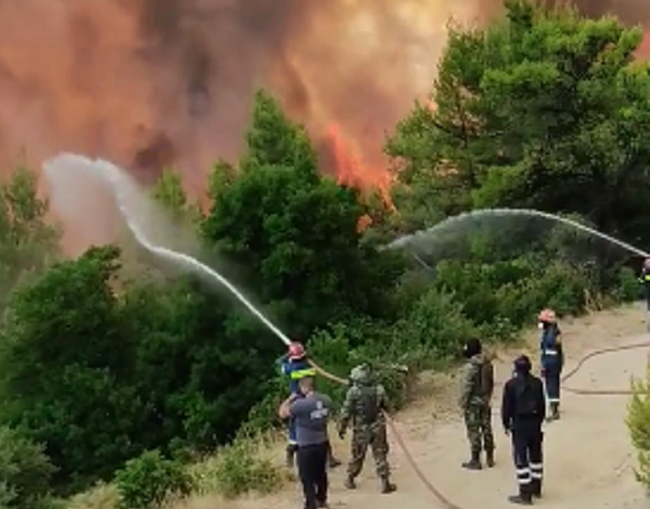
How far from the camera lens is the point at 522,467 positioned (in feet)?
38.0

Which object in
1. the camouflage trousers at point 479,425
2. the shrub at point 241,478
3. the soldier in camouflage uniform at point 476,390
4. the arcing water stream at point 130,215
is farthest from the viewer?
the arcing water stream at point 130,215

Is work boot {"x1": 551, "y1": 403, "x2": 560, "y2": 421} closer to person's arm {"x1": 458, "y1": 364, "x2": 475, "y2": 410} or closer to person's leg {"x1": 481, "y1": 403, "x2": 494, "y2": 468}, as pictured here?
person's leg {"x1": 481, "y1": 403, "x2": 494, "y2": 468}

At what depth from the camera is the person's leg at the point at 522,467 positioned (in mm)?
11430

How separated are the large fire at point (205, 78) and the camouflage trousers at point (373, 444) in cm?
3372

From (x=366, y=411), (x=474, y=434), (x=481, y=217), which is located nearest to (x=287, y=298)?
(x=474, y=434)

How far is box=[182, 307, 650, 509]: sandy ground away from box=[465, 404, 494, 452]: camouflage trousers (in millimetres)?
317

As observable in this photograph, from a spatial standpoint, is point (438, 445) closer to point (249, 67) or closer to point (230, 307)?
point (230, 307)

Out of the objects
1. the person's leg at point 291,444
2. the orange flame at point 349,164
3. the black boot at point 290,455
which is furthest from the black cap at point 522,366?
the orange flame at point 349,164

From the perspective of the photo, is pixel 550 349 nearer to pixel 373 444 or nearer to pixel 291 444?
pixel 373 444

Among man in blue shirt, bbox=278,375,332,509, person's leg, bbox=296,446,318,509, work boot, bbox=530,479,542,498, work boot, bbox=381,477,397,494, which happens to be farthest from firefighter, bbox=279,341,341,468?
work boot, bbox=530,479,542,498

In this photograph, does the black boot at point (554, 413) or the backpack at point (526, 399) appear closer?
the backpack at point (526, 399)

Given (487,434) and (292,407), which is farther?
(487,434)

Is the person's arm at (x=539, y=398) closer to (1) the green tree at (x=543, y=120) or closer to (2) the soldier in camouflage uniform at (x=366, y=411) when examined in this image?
(2) the soldier in camouflage uniform at (x=366, y=411)

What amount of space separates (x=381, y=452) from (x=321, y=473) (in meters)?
0.99
